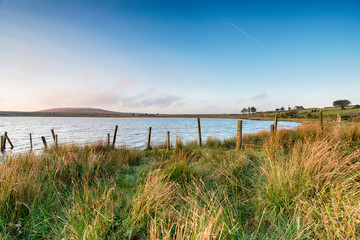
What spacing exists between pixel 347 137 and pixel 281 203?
5762mm

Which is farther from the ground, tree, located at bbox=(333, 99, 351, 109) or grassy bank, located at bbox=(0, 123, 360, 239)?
tree, located at bbox=(333, 99, 351, 109)

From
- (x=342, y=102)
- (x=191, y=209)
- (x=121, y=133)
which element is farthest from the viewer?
(x=342, y=102)

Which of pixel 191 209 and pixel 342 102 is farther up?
pixel 342 102

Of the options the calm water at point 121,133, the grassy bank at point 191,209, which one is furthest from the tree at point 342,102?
the grassy bank at point 191,209

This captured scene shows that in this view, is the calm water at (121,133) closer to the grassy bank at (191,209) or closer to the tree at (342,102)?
the grassy bank at (191,209)

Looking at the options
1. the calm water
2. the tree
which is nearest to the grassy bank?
the calm water

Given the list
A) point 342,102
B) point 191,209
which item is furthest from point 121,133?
point 342,102

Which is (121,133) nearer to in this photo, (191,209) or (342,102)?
(191,209)

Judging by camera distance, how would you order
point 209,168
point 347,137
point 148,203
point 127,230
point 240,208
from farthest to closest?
point 347,137 → point 209,168 → point 240,208 → point 148,203 → point 127,230

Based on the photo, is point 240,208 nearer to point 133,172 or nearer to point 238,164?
point 238,164

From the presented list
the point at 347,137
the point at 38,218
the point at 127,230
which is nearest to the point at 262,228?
the point at 127,230

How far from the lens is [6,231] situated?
8.07 feet

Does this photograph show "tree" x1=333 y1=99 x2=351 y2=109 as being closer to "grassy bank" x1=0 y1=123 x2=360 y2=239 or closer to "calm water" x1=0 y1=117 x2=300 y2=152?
"calm water" x1=0 y1=117 x2=300 y2=152

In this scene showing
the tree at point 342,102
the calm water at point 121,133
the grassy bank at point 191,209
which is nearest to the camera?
the grassy bank at point 191,209
